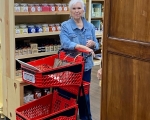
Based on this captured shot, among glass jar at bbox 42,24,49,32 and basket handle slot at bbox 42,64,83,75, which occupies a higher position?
glass jar at bbox 42,24,49,32

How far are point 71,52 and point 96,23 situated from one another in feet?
13.6

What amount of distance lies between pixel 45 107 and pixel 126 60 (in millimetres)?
1663

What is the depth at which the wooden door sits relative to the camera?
1.51 meters

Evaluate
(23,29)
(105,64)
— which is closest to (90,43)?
(23,29)

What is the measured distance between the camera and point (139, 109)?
61.9 inches

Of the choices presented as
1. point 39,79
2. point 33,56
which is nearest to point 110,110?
point 39,79

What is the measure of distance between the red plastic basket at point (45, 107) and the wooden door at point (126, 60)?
1135 mm

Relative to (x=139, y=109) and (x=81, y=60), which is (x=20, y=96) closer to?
(x=81, y=60)

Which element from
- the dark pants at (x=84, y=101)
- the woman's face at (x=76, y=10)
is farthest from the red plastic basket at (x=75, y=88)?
the woman's face at (x=76, y=10)

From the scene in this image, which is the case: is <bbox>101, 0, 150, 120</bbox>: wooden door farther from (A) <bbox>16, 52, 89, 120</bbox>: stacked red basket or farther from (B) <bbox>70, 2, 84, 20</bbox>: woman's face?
(B) <bbox>70, 2, 84, 20</bbox>: woman's face

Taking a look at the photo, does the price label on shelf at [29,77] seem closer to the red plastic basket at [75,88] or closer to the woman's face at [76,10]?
the red plastic basket at [75,88]

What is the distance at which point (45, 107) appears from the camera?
3.06 metres

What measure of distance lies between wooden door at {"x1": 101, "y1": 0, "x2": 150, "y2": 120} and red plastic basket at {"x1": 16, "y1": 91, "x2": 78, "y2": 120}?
114 cm

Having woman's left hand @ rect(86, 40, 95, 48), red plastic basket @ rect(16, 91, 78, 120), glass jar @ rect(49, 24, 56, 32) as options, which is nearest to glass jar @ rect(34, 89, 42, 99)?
red plastic basket @ rect(16, 91, 78, 120)
